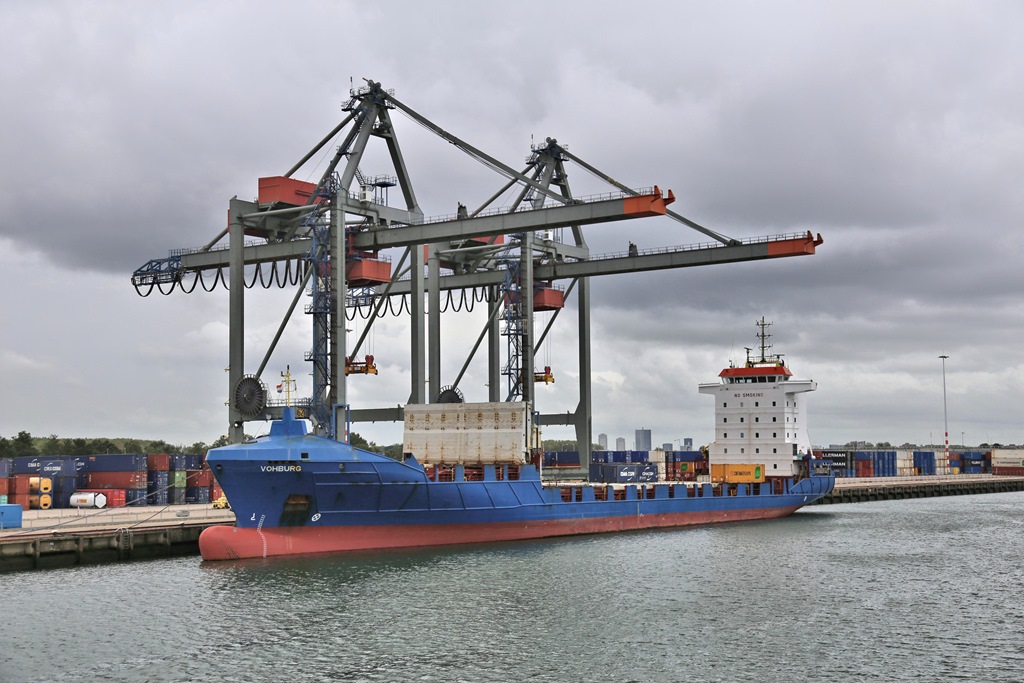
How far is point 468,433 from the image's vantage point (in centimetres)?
4150

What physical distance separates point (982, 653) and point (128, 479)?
1542 inches

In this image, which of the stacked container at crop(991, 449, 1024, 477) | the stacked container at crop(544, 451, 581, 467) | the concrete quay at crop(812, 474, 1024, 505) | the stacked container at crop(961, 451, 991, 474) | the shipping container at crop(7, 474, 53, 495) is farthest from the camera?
the stacked container at crop(961, 451, 991, 474)

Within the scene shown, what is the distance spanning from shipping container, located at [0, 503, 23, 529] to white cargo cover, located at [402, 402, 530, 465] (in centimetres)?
1468

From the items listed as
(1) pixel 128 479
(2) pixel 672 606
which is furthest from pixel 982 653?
(1) pixel 128 479

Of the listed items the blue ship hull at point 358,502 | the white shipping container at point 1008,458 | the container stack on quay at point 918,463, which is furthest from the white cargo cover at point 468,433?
the white shipping container at point 1008,458

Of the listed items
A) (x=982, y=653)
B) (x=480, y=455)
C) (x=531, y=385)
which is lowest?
(x=982, y=653)

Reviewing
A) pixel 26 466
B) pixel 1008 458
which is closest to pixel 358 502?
pixel 26 466

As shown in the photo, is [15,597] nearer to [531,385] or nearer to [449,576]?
[449,576]

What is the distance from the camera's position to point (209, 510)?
1773 inches

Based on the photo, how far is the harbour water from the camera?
66.2 feet

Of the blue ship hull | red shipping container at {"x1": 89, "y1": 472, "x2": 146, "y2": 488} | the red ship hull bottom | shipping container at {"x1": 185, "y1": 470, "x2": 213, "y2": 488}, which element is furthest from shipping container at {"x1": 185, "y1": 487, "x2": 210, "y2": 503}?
the red ship hull bottom

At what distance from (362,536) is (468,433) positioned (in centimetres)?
763

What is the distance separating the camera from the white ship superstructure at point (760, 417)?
51.3 meters

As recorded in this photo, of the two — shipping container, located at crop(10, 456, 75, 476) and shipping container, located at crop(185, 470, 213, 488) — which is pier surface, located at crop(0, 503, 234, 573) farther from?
shipping container, located at crop(185, 470, 213, 488)
